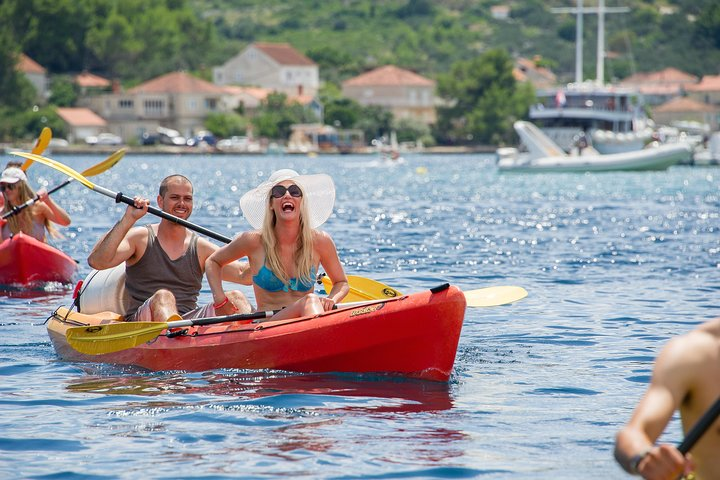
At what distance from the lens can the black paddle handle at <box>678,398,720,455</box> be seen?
Result: 4.07 meters

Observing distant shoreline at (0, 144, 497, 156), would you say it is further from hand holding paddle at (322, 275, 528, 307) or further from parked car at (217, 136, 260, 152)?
hand holding paddle at (322, 275, 528, 307)

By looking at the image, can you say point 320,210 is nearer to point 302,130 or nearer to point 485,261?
point 485,261

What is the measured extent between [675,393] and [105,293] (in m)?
6.27

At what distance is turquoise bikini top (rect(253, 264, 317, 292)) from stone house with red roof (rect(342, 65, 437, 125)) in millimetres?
111690

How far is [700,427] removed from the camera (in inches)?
162

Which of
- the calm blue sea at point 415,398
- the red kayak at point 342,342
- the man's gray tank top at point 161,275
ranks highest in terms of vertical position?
the man's gray tank top at point 161,275

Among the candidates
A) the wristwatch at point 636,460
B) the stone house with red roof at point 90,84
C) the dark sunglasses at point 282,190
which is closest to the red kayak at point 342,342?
the dark sunglasses at point 282,190

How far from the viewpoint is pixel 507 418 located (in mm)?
7738

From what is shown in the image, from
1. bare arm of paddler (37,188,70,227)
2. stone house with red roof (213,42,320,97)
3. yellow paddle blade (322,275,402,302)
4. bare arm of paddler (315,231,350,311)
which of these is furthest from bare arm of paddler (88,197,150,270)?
stone house with red roof (213,42,320,97)

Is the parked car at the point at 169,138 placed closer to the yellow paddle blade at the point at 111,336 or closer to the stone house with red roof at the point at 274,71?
the stone house with red roof at the point at 274,71

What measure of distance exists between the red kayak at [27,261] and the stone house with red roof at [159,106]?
98157 millimetres

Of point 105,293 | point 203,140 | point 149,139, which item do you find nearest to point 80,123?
point 149,139

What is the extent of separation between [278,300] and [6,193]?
6050mm

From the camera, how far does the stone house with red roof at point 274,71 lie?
128875 millimetres
